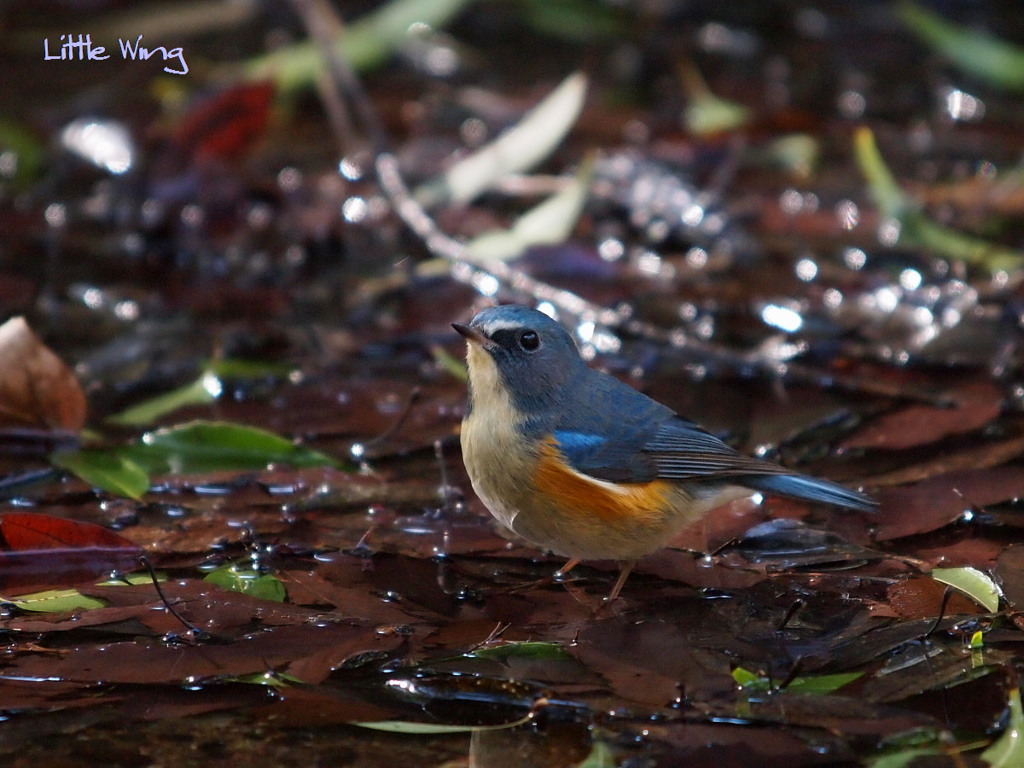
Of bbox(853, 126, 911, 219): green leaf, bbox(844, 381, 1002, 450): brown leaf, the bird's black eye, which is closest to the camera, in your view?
the bird's black eye

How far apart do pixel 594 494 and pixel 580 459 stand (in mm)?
199

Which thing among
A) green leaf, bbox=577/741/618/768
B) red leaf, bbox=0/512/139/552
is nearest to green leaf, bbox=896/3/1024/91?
red leaf, bbox=0/512/139/552

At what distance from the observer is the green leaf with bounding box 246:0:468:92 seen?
321 inches

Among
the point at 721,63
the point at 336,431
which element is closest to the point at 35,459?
the point at 336,431

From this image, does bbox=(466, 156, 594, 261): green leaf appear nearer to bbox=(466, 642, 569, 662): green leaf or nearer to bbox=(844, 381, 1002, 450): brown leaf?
bbox=(844, 381, 1002, 450): brown leaf

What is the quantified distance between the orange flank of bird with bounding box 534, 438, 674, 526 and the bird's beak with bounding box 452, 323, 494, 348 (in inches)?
18.4

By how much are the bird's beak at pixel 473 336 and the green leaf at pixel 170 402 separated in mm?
1307

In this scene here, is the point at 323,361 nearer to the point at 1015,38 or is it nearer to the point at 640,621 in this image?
the point at 640,621

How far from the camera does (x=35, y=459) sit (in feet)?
15.4

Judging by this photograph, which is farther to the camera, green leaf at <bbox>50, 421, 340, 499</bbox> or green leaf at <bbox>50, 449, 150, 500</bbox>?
green leaf at <bbox>50, 421, 340, 499</bbox>

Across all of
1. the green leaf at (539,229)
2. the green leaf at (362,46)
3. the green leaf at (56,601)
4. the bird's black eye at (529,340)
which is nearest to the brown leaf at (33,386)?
the green leaf at (56,601)

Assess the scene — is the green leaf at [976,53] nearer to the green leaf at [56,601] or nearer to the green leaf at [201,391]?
the green leaf at [201,391]

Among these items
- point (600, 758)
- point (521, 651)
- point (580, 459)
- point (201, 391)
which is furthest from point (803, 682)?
point (201, 391)

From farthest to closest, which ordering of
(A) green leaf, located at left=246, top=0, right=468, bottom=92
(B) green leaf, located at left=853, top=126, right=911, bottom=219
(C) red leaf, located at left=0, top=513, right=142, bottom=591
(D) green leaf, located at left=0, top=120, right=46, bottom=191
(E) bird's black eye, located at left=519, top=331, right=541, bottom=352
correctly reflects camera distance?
(A) green leaf, located at left=246, top=0, right=468, bottom=92 < (D) green leaf, located at left=0, top=120, right=46, bottom=191 < (B) green leaf, located at left=853, top=126, right=911, bottom=219 < (E) bird's black eye, located at left=519, top=331, right=541, bottom=352 < (C) red leaf, located at left=0, top=513, right=142, bottom=591
